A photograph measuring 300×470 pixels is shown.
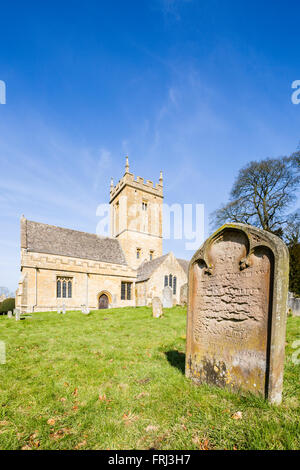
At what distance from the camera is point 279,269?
320 cm

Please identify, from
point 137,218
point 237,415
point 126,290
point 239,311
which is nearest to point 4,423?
point 237,415

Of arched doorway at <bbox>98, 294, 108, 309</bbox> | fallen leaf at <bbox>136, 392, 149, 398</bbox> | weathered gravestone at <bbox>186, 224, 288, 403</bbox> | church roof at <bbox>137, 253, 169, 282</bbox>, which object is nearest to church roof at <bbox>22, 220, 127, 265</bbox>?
church roof at <bbox>137, 253, 169, 282</bbox>

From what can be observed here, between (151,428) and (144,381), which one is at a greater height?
(151,428)

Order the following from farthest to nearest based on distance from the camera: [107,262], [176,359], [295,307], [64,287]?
1. [107,262]
2. [64,287]
3. [295,307]
4. [176,359]

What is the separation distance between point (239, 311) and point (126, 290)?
2232 centimetres

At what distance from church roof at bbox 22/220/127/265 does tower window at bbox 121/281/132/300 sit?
289cm

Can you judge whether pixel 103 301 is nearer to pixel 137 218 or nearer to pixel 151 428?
pixel 137 218

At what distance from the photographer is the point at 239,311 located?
3590 mm

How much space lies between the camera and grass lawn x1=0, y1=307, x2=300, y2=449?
252 cm

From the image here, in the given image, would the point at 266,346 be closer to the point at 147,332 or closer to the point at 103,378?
the point at 103,378

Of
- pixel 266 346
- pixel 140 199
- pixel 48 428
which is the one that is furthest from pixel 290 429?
pixel 140 199

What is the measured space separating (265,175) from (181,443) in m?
24.9

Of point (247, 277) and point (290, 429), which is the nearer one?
point (290, 429)

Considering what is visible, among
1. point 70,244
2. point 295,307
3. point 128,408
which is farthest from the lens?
Answer: point 70,244
